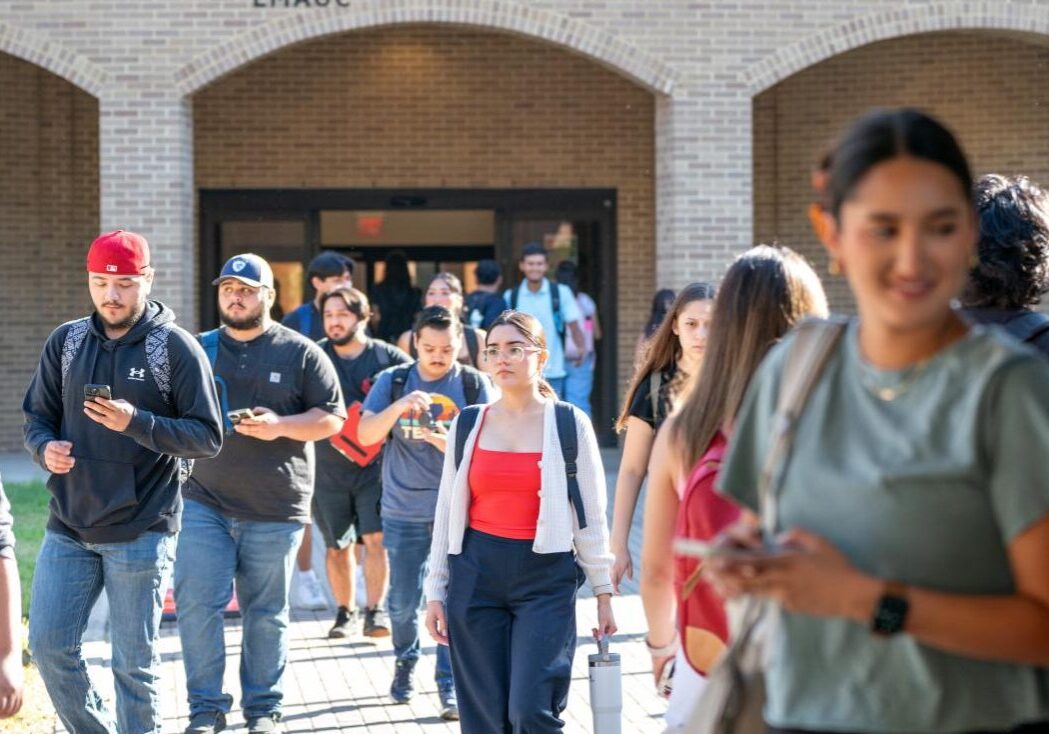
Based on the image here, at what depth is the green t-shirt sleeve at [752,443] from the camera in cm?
268

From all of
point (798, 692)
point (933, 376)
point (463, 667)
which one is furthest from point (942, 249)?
point (463, 667)

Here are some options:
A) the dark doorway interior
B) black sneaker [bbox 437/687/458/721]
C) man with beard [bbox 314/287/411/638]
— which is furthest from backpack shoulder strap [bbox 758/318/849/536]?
the dark doorway interior

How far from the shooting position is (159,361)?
6.15m

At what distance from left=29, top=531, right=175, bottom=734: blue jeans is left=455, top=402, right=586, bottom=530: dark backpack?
1.18 meters

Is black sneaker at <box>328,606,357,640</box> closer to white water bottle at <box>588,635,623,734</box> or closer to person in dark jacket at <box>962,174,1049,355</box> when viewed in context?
white water bottle at <box>588,635,623,734</box>

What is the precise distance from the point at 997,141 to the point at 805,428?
682 inches

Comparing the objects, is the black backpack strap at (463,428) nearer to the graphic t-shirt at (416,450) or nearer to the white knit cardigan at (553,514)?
the white knit cardigan at (553,514)

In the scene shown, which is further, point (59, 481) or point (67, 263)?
point (67, 263)

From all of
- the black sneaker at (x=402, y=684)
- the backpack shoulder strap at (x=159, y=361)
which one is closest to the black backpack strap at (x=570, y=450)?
the backpack shoulder strap at (x=159, y=361)

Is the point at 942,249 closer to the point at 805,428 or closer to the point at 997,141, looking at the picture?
the point at 805,428

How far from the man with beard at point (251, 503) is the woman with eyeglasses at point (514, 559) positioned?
4.91ft

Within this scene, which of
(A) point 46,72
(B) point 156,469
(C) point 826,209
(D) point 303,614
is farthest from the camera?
(A) point 46,72

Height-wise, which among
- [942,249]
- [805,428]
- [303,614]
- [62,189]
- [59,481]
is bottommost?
[303,614]

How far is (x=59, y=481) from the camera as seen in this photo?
599cm
